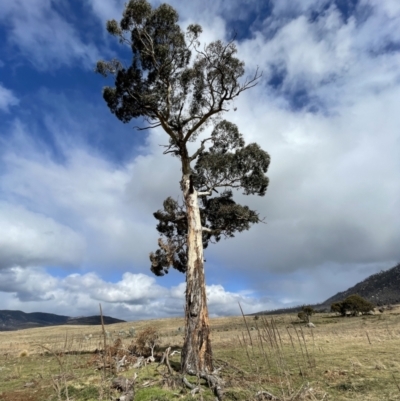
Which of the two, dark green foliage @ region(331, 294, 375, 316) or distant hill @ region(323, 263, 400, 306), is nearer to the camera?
dark green foliage @ region(331, 294, 375, 316)

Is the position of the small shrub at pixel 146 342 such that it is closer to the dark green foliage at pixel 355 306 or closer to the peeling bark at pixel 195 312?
the peeling bark at pixel 195 312

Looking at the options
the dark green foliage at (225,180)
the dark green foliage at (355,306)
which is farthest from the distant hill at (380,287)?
the dark green foliage at (225,180)

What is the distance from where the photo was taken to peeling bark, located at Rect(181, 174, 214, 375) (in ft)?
39.7

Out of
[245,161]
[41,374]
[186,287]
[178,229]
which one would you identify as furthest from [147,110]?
[41,374]

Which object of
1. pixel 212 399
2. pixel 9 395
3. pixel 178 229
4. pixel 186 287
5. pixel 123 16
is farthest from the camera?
pixel 178 229

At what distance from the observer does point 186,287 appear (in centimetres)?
1352

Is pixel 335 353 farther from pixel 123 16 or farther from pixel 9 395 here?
pixel 123 16

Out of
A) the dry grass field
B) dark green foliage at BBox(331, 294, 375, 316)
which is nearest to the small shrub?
the dry grass field

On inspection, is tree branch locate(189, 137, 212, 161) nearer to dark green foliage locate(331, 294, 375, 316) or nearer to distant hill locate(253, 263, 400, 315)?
dark green foliage locate(331, 294, 375, 316)

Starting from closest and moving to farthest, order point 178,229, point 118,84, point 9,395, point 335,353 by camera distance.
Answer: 1. point 9,395
2. point 335,353
3. point 118,84
4. point 178,229

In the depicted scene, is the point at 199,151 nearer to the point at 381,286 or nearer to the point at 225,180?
the point at 225,180

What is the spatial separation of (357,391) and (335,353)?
6.78 meters

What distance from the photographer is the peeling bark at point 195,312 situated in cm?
1209

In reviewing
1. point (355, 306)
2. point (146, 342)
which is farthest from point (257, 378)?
point (355, 306)
